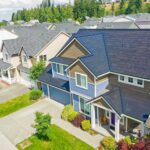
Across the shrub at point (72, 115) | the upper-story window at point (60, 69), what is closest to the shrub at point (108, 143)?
the shrub at point (72, 115)

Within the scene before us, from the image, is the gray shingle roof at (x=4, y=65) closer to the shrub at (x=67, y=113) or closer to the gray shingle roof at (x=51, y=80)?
the gray shingle roof at (x=51, y=80)

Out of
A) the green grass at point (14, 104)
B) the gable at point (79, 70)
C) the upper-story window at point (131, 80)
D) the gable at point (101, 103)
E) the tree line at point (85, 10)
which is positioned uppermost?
the tree line at point (85, 10)

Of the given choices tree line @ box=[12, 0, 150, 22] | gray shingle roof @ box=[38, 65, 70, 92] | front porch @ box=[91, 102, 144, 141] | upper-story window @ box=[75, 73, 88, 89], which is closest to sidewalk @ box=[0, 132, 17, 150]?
front porch @ box=[91, 102, 144, 141]

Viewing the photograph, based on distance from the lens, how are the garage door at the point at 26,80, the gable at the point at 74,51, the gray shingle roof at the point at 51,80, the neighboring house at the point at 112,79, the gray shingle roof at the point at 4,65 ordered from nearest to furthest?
the neighboring house at the point at 112,79
the gable at the point at 74,51
the gray shingle roof at the point at 51,80
the garage door at the point at 26,80
the gray shingle roof at the point at 4,65

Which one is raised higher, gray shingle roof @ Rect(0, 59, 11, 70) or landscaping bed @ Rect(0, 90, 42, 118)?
gray shingle roof @ Rect(0, 59, 11, 70)

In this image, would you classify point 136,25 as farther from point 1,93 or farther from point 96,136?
point 96,136

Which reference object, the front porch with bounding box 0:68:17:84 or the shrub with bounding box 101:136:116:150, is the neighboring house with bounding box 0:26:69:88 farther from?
the shrub with bounding box 101:136:116:150
